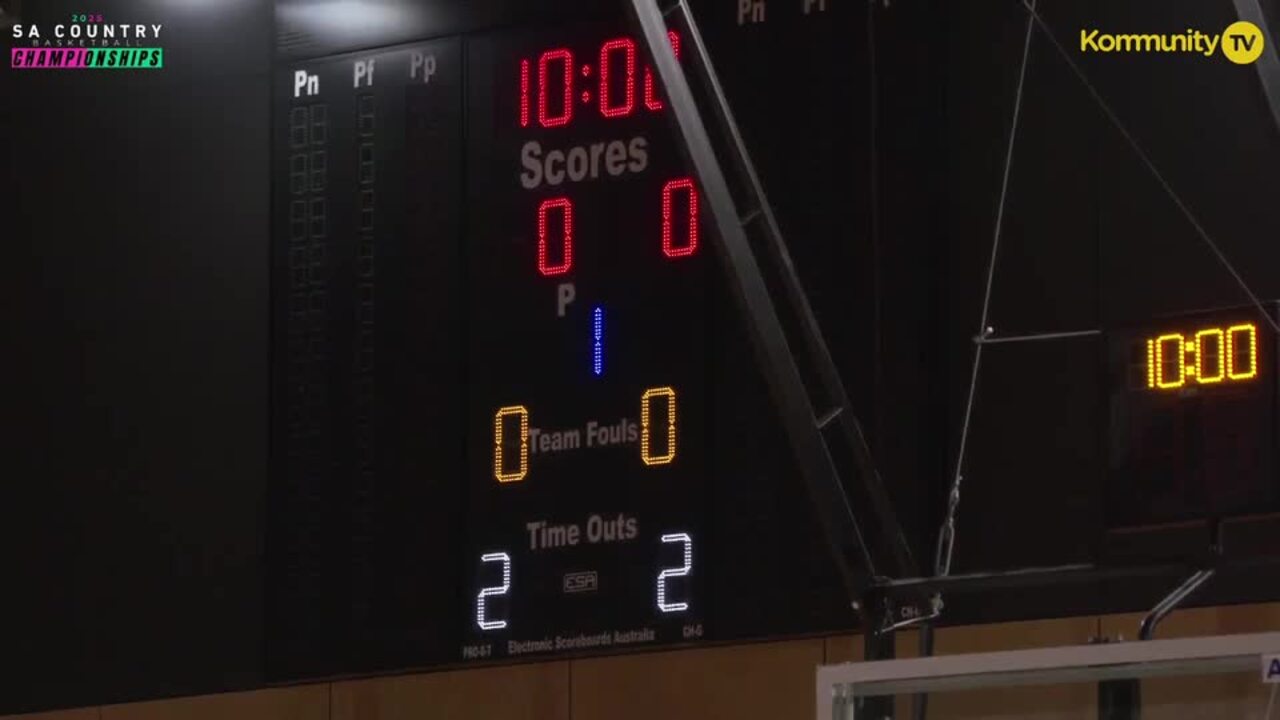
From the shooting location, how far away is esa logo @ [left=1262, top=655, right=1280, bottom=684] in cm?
457

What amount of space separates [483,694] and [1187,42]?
2.63m

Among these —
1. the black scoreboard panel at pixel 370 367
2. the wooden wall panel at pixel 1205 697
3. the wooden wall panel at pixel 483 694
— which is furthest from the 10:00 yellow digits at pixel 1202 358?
the wooden wall panel at pixel 483 694

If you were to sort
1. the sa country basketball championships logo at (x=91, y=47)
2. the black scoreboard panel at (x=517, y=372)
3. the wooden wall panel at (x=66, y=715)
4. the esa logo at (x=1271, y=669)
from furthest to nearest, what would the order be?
the sa country basketball championships logo at (x=91, y=47) < the wooden wall panel at (x=66, y=715) < the black scoreboard panel at (x=517, y=372) < the esa logo at (x=1271, y=669)

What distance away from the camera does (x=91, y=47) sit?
8.88m

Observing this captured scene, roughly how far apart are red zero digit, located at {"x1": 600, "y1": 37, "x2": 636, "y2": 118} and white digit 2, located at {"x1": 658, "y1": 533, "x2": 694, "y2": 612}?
3.79 ft

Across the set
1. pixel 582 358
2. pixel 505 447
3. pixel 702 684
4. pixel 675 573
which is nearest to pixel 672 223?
pixel 582 358

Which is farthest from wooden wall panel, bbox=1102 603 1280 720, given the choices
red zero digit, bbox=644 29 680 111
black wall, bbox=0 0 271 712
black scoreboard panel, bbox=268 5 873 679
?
black wall, bbox=0 0 271 712

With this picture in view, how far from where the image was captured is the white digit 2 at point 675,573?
7.34 m

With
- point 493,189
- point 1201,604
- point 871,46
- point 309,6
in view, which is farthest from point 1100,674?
point 309,6

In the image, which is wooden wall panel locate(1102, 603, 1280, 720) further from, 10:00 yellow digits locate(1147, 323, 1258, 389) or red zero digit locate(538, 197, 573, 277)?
red zero digit locate(538, 197, 573, 277)

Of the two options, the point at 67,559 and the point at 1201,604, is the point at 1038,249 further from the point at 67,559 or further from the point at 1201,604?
the point at 67,559

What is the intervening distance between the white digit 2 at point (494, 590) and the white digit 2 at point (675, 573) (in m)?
0.45

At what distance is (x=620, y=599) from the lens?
7.43 metres

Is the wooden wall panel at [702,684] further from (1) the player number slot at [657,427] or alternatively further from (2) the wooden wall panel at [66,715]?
(2) the wooden wall panel at [66,715]
